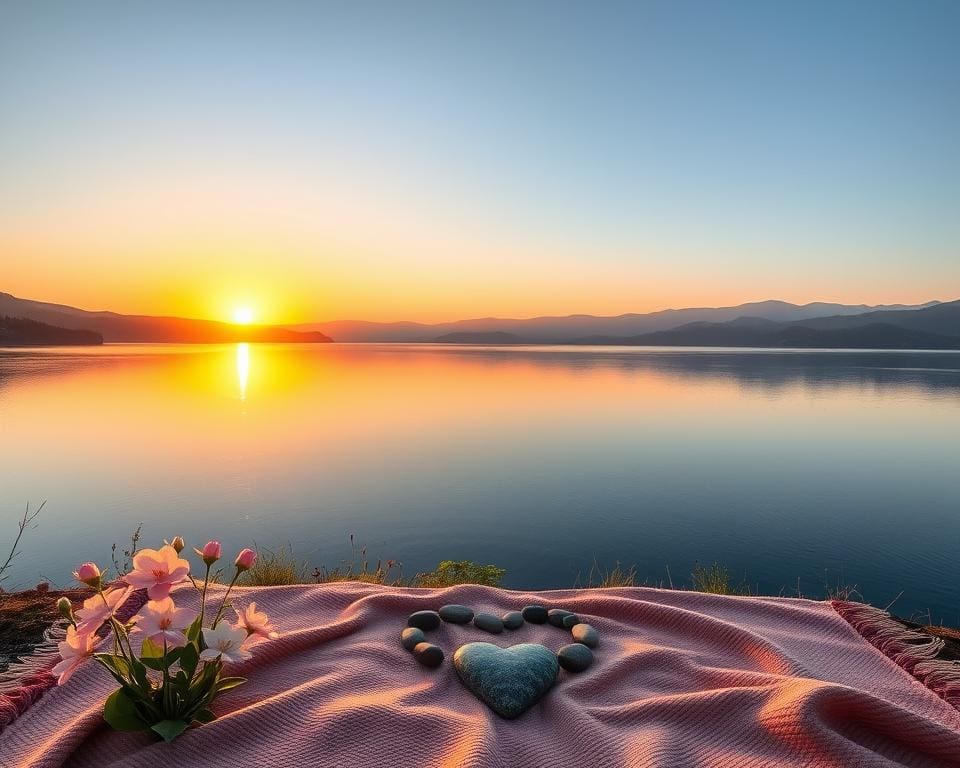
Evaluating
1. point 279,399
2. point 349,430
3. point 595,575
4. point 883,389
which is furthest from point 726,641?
point 883,389

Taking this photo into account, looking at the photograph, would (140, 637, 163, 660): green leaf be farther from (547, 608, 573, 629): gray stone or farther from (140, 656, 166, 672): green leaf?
(547, 608, 573, 629): gray stone

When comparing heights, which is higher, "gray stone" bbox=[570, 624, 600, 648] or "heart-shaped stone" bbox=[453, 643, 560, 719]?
"heart-shaped stone" bbox=[453, 643, 560, 719]

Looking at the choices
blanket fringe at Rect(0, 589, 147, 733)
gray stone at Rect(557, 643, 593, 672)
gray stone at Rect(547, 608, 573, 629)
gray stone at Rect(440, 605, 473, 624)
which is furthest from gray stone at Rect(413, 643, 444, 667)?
blanket fringe at Rect(0, 589, 147, 733)

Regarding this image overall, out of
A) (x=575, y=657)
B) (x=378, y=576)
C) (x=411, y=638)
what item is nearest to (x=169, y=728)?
(x=411, y=638)

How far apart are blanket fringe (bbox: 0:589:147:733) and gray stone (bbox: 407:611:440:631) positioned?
5.83 feet

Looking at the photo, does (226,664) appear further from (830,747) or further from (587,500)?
(587,500)

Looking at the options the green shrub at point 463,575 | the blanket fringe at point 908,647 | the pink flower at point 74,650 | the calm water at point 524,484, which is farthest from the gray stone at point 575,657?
the calm water at point 524,484

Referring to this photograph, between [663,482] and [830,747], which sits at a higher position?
[830,747]

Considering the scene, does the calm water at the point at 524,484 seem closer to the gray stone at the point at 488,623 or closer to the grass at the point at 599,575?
the grass at the point at 599,575

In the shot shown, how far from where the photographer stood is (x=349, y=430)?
64.6ft

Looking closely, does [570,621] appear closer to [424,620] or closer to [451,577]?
[424,620]

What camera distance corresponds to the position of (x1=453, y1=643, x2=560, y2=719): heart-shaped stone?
9.72 feet

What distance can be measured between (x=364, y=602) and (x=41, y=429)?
19895 mm

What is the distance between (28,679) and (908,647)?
5.18 metres
